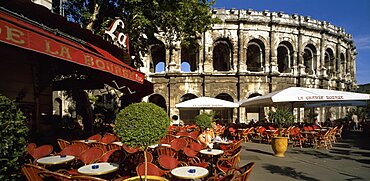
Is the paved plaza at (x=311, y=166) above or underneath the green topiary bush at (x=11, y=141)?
underneath

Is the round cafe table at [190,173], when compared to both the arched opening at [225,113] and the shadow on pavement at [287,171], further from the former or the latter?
the arched opening at [225,113]

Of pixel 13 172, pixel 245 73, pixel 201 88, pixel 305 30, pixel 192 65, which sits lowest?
pixel 13 172

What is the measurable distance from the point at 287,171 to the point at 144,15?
8.83 m

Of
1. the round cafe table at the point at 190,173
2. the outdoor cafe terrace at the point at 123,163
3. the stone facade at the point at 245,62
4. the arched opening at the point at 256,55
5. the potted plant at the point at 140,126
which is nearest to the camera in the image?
the potted plant at the point at 140,126

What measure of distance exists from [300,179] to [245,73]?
587 inches

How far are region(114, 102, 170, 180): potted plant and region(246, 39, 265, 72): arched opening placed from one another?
19731 millimetres

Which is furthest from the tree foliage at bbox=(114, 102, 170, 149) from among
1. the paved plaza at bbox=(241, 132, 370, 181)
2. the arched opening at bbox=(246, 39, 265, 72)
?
the arched opening at bbox=(246, 39, 265, 72)

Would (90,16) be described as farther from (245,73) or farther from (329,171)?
(245,73)

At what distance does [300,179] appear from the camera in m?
5.75

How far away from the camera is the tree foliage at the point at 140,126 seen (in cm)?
297

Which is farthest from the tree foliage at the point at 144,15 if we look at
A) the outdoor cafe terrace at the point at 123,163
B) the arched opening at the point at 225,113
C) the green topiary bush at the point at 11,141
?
the arched opening at the point at 225,113

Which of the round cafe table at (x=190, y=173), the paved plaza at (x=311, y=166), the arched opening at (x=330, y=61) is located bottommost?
the paved plaza at (x=311, y=166)

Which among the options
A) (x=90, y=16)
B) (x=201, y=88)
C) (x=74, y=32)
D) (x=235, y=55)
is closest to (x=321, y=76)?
(x=235, y=55)

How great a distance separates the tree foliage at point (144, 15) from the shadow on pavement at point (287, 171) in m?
7.14
